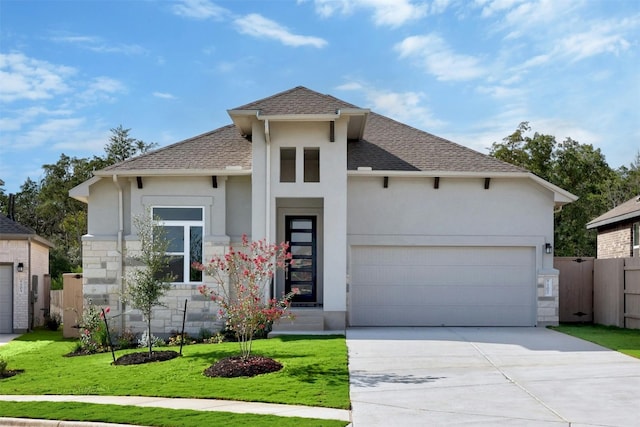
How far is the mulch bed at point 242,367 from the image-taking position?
39.4 feet

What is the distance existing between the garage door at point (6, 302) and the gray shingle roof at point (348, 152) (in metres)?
6.03

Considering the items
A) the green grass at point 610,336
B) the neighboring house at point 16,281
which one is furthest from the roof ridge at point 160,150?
the green grass at point 610,336

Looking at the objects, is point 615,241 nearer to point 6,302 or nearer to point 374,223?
point 374,223

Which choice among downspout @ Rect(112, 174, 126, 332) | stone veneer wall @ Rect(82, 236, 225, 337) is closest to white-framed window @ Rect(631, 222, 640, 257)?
stone veneer wall @ Rect(82, 236, 225, 337)

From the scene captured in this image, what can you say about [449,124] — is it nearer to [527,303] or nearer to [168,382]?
[527,303]

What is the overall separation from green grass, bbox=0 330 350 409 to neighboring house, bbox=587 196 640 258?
39.8ft

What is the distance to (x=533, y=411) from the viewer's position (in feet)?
30.3

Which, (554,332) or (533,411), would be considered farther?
(554,332)

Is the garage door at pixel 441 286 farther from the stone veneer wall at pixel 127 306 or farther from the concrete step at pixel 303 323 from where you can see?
the stone veneer wall at pixel 127 306

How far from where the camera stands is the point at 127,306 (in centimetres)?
1844

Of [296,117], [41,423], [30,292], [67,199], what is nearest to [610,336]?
[296,117]

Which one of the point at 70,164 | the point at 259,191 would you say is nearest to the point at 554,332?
the point at 259,191

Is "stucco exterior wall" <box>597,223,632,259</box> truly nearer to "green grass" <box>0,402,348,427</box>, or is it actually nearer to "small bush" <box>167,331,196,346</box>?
"small bush" <box>167,331,196,346</box>

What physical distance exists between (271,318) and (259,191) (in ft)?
17.9
